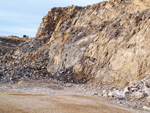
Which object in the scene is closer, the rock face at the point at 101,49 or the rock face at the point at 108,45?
the rock face at the point at 108,45

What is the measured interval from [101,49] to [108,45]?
2.34 ft

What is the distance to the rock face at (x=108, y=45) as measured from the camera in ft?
46.5

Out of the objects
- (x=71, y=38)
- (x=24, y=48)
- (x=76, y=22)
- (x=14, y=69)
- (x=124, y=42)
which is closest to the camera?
(x=124, y=42)

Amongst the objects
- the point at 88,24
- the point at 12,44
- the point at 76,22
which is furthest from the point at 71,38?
the point at 12,44

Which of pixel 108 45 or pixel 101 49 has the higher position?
pixel 108 45

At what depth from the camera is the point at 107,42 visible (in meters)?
16.7

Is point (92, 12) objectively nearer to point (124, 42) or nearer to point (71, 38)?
point (71, 38)

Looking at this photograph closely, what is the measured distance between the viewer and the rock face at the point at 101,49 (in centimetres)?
1429

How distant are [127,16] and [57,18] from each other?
12.5 m

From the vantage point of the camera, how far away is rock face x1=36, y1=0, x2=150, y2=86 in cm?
1417

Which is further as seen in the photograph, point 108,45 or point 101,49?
point 101,49

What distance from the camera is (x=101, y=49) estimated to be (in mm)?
16781

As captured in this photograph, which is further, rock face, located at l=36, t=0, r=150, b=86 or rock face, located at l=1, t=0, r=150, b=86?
rock face, located at l=1, t=0, r=150, b=86

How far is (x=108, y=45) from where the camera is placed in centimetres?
1647
